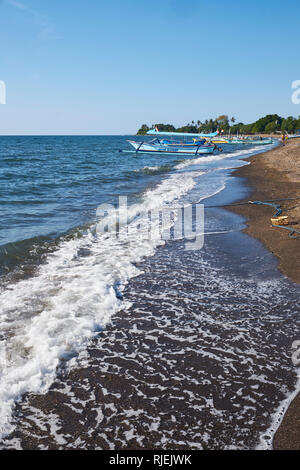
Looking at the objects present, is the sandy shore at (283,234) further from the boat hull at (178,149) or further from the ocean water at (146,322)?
the boat hull at (178,149)

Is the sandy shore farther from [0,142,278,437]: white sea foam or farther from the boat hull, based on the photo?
the boat hull

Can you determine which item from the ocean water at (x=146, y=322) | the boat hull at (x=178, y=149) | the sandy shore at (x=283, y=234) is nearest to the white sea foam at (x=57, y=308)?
the ocean water at (x=146, y=322)

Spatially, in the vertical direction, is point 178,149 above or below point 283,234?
above

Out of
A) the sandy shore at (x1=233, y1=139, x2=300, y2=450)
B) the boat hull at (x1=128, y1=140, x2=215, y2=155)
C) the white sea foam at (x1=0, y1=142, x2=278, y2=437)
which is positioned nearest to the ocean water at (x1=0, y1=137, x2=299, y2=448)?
the white sea foam at (x1=0, y1=142, x2=278, y2=437)

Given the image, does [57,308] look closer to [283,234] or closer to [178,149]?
[283,234]

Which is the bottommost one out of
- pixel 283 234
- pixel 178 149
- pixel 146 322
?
pixel 146 322

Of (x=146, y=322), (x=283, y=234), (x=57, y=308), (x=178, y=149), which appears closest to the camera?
(x=146, y=322)

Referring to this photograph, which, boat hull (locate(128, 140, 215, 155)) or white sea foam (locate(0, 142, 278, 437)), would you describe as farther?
boat hull (locate(128, 140, 215, 155))

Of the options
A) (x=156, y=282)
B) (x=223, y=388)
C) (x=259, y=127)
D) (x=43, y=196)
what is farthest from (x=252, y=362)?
(x=259, y=127)

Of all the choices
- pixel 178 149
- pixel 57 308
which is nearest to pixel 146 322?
pixel 57 308

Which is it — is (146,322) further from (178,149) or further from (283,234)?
(178,149)

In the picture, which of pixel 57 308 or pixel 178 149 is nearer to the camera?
pixel 57 308

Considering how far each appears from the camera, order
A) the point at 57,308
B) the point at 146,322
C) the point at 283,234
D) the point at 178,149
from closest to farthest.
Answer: the point at 146,322 < the point at 57,308 < the point at 283,234 < the point at 178,149
